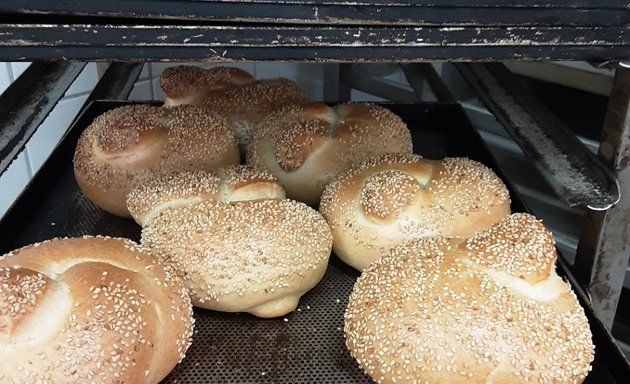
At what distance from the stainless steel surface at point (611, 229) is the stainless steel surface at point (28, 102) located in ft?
2.78

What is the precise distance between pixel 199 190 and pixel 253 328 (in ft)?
0.85

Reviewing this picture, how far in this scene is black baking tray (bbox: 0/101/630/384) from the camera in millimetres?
912

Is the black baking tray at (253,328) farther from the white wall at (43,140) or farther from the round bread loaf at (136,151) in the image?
the white wall at (43,140)

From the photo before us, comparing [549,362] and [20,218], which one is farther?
[20,218]

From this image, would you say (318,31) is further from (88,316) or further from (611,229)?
(611,229)

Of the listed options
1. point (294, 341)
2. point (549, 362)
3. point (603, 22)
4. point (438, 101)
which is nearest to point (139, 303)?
point (294, 341)

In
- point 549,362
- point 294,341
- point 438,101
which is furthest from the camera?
point 438,101

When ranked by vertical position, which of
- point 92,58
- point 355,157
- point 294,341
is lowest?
point 294,341

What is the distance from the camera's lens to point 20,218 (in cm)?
121

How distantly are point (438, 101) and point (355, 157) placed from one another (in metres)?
0.49

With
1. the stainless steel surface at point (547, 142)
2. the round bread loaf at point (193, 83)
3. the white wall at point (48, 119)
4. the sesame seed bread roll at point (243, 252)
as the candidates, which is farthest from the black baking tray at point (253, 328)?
the white wall at point (48, 119)

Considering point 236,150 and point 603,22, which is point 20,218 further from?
point 603,22

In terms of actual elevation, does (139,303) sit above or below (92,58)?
below

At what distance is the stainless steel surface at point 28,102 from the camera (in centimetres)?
109
